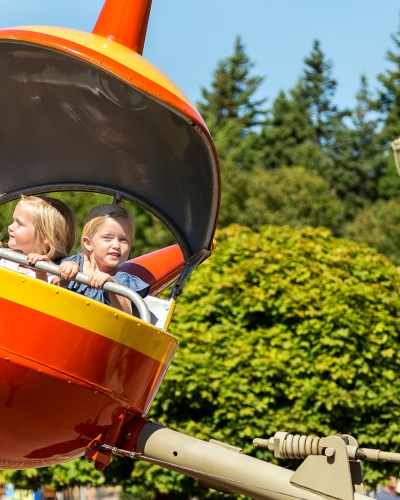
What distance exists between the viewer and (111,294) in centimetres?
356

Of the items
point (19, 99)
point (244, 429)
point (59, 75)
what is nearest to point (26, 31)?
point (59, 75)

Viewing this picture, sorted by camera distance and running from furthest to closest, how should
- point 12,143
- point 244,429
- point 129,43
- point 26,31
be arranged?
point 244,429 < point 12,143 < point 129,43 < point 26,31

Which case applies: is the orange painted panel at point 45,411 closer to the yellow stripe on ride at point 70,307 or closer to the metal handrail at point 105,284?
the yellow stripe on ride at point 70,307

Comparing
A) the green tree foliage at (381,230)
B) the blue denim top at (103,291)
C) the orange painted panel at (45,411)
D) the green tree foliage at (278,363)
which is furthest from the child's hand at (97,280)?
the green tree foliage at (381,230)

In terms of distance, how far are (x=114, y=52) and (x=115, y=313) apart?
0.98m

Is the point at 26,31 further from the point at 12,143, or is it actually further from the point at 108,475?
the point at 108,475

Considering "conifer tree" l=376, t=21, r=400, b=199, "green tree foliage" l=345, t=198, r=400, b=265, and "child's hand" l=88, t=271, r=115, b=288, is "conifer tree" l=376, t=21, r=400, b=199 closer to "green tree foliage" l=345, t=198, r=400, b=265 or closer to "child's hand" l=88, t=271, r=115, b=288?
"green tree foliage" l=345, t=198, r=400, b=265

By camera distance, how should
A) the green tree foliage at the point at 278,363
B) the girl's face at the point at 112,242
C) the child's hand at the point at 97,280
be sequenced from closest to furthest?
1. the child's hand at the point at 97,280
2. the girl's face at the point at 112,242
3. the green tree foliage at the point at 278,363

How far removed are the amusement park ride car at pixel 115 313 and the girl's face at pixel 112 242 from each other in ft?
0.90

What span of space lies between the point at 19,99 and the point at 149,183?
708 millimetres

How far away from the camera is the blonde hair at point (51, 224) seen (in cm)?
390

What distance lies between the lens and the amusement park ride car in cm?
300

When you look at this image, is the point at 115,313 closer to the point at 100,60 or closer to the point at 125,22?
the point at 100,60

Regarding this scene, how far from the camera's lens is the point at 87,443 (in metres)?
3.29
